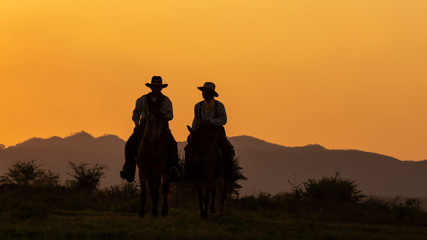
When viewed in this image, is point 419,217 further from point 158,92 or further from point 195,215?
point 158,92

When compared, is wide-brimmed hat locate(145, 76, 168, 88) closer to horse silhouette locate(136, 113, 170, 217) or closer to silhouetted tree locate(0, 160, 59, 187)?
horse silhouette locate(136, 113, 170, 217)

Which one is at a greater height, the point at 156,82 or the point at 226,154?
the point at 156,82

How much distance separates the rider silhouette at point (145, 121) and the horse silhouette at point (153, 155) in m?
0.18

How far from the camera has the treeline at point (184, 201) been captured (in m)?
21.6

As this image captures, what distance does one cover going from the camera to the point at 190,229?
15.5 m

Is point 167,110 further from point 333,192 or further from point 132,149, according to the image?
point 333,192

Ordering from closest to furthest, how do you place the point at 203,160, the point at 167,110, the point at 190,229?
the point at 190,229
the point at 203,160
the point at 167,110

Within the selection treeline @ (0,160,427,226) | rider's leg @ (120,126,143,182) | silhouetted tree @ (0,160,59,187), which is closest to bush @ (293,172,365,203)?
treeline @ (0,160,427,226)

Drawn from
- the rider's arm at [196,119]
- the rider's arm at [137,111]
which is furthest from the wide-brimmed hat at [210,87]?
the rider's arm at [137,111]

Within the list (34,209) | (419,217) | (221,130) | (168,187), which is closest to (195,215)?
(168,187)

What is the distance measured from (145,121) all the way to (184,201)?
778 cm

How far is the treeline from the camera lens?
70.9 ft

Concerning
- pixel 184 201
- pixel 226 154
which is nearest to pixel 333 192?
pixel 184 201

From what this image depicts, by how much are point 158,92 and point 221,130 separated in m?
1.79
